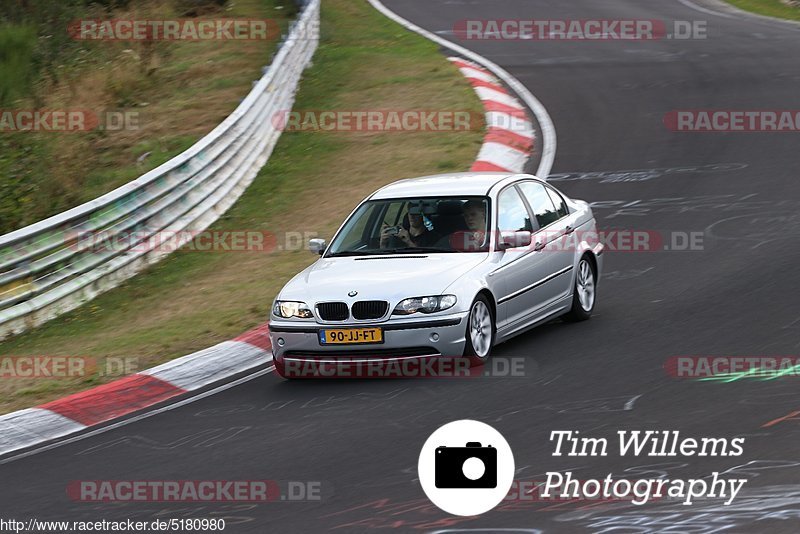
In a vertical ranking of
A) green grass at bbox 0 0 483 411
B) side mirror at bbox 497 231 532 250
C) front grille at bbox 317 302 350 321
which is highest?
side mirror at bbox 497 231 532 250

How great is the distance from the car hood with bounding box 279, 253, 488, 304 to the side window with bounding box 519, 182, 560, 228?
116cm

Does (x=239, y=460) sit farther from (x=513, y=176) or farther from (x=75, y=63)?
(x=75, y=63)

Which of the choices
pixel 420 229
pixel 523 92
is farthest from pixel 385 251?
pixel 523 92

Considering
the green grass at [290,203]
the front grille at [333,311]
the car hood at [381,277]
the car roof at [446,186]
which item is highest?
the car roof at [446,186]

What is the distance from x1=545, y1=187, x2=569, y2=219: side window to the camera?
36.9 feet

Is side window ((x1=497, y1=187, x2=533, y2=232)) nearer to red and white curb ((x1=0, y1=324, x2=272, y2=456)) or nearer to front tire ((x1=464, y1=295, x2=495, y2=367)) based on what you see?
front tire ((x1=464, y1=295, x2=495, y2=367))

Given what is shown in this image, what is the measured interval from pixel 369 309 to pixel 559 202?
9.10ft

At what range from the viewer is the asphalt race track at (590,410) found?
6418 millimetres

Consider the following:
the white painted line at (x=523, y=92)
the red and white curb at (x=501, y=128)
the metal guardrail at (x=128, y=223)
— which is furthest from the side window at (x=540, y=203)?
the metal guardrail at (x=128, y=223)

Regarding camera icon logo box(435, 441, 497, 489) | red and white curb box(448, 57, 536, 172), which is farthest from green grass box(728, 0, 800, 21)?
camera icon logo box(435, 441, 497, 489)

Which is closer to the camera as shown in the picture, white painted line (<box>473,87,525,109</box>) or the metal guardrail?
the metal guardrail

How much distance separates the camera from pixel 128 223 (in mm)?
14227

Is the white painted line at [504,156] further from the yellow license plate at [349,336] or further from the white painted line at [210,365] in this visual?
the yellow license plate at [349,336]

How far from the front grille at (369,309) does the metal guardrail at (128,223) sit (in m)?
4.87
